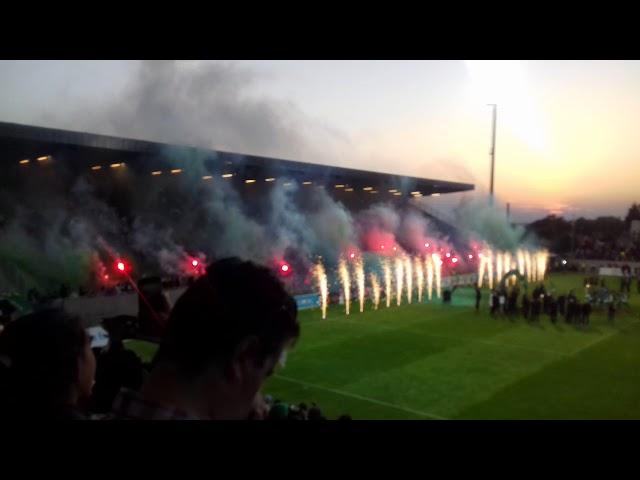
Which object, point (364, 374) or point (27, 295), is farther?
point (27, 295)

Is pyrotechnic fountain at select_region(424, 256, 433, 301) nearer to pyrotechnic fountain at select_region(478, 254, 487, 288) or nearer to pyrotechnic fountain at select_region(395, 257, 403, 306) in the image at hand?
pyrotechnic fountain at select_region(395, 257, 403, 306)

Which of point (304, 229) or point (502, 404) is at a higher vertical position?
point (304, 229)

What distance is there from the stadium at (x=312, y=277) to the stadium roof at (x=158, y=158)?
0.07 meters

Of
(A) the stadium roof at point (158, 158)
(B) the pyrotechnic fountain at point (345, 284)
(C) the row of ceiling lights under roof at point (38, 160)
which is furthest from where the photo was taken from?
(B) the pyrotechnic fountain at point (345, 284)

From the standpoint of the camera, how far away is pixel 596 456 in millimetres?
1718

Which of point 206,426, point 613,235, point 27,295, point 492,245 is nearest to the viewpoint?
point 206,426

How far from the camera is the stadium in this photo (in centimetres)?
1116

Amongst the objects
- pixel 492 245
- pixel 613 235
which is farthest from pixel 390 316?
pixel 613 235

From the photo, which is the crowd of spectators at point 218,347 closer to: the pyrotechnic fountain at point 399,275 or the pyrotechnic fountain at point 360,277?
the pyrotechnic fountain at point 360,277

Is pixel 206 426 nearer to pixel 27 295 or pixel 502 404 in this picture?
pixel 502 404

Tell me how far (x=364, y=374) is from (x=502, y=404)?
3.06 m

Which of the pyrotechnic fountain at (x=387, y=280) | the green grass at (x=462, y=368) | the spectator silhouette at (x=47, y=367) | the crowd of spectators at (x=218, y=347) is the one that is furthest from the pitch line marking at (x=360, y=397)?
the pyrotechnic fountain at (x=387, y=280)

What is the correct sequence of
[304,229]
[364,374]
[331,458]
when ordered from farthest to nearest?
[304,229] < [364,374] < [331,458]

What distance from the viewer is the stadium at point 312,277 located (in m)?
11.2
